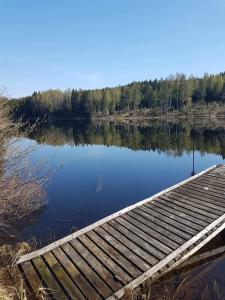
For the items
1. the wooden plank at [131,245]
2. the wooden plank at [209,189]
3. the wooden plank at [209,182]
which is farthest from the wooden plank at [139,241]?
the wooden plank at [209,182]

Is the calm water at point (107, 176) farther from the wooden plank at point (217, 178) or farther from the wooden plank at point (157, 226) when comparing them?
the wooden plank at point (217, 178)

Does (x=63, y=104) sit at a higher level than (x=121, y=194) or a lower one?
higher

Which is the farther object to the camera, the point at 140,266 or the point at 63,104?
the point at 63,104

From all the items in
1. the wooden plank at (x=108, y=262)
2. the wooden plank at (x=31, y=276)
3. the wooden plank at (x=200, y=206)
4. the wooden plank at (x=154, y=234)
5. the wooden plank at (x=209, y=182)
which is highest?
the wooden plank at (x=209, y=182)

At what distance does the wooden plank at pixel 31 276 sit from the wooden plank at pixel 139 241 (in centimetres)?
447

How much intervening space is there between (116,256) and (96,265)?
985 mm

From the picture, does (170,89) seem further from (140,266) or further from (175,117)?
(140,266)

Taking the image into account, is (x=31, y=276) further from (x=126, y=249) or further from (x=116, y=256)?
(x=126, y=249)

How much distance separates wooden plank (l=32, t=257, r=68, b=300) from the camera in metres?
10.5

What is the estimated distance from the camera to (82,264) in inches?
472

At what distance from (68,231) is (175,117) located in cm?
11966

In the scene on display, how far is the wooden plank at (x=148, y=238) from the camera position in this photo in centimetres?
1270

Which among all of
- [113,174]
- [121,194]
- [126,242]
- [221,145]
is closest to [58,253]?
[126,242]

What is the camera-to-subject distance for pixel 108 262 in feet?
39.4
